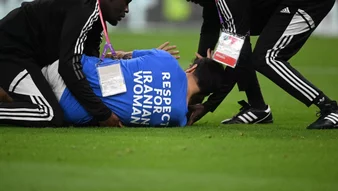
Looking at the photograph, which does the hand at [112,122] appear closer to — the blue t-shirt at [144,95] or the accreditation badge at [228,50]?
the blue t-shirt at [144,95]

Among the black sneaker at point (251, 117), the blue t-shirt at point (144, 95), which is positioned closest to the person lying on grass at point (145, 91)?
the blue t-shirt at point (144, 95)

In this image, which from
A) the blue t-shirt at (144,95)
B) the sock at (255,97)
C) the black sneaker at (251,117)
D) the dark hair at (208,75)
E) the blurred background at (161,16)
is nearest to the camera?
the blue t-shirt at (144,95)

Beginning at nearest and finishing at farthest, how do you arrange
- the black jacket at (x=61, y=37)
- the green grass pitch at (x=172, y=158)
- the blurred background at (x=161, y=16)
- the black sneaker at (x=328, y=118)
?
Result: the green grass pitch at (x=172, y=158), the black jacket at (x=61, y=37), the black sneaker at (x=328, y=118), the blurred background at (x=161, y=16)

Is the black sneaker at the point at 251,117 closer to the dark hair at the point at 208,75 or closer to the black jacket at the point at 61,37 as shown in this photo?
the dark hair at the point at 208,75

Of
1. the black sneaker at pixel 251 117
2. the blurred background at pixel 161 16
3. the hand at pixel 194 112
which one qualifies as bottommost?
the blurred background at pixel 161 16

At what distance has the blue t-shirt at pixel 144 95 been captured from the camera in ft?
25.2

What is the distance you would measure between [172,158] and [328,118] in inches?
83.8

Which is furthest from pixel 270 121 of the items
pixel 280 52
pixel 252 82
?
pixel 280 52

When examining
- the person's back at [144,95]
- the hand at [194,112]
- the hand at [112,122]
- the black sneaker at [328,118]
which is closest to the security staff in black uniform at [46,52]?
the hand at [112,122]

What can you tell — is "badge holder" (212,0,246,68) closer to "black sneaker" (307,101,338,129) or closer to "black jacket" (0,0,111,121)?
"black sneaker" (307,101,338,129)

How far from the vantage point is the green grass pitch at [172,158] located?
17.7 feet

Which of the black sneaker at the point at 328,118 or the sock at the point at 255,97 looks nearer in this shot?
the black sneaker at the point at 328,118

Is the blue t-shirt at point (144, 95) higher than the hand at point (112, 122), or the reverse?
the blue t-shirt at point (144, 95)

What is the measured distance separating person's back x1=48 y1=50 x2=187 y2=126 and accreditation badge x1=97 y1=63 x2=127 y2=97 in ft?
0.12
